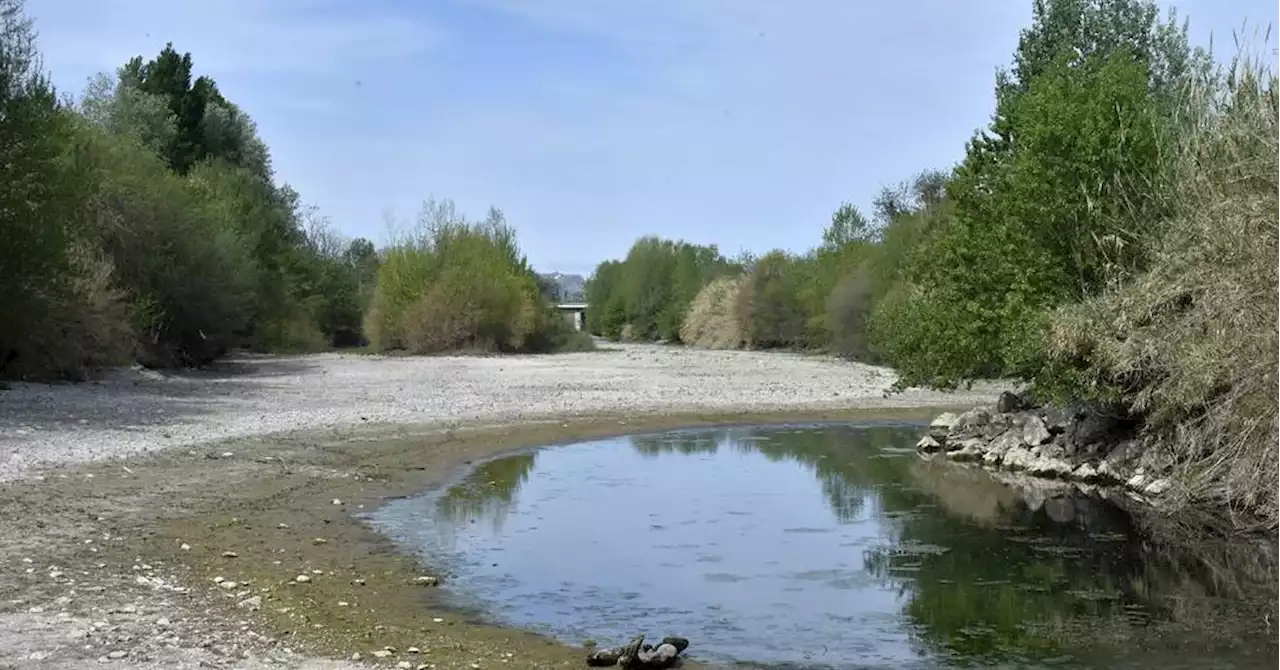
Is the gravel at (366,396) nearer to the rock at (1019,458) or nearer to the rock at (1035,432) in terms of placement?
the rock at (1035,432)

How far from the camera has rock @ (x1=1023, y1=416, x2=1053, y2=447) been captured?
26.8 meters

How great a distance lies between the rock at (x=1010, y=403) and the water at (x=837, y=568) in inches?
150

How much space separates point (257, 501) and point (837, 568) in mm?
8883

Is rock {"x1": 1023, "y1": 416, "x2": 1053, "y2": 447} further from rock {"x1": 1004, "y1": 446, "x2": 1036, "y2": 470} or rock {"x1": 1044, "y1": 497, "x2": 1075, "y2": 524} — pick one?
rock {"x1": 1044, "y1": 497, "x2": 1075, "y2": 524}

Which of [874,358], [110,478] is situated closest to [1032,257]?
[110,478]

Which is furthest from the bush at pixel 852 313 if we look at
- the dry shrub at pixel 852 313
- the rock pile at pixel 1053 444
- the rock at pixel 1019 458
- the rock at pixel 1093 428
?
the rock at pixel 1093 428

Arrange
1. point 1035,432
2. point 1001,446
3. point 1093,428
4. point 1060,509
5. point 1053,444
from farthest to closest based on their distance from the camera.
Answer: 1. point 1001,446
2. point 1035,432
3. point 1053,444
4. point 1093,428
5. point 1060,509

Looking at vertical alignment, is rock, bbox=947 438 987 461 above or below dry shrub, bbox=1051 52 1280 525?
below

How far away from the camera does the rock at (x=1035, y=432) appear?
26.8 meters

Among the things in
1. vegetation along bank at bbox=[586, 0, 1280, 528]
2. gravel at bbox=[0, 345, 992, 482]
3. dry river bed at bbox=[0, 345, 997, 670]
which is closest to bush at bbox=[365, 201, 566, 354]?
gravel at bbox=[0, 345, 992, 482]

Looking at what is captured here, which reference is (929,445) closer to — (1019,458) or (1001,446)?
(1001,446)

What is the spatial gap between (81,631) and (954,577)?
9.95 meters

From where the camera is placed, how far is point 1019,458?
87.9 feet

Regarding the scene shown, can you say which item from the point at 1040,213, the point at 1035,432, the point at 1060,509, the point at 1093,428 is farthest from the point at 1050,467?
the point at 1040,213
